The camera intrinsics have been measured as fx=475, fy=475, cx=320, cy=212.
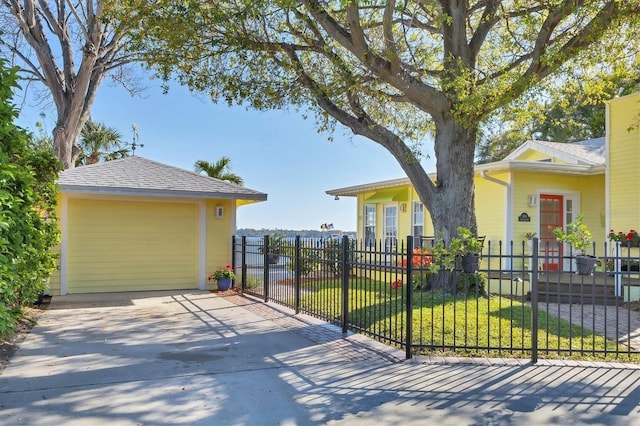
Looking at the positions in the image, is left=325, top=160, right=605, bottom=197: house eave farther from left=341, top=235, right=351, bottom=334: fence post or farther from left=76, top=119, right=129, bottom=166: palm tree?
left=76, top=119, right=129, bottom=166: palm tree

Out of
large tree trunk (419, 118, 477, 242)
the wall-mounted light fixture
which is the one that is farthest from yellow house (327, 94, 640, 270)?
the wall-mounted light fixture

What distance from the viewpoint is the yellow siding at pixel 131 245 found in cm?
1105

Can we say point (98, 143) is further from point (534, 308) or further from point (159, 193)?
point (534, 308)

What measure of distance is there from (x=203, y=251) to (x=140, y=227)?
163 cm

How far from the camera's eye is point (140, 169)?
12.4 m

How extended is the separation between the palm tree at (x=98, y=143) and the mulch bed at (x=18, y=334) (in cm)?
1379

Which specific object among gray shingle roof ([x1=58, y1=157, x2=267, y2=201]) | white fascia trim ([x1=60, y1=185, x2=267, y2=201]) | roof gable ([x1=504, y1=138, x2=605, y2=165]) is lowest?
white fascia trim ([x1=60, y1=185, x2=267, y2=201])

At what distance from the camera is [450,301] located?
8609 mm

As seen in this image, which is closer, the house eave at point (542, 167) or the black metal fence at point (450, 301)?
the black metal fence at point (450, 301)

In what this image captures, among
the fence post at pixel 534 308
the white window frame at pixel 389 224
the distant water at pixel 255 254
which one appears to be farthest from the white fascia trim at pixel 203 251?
the fence post at pixel 534 308

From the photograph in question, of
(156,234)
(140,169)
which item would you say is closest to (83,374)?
(156,234)

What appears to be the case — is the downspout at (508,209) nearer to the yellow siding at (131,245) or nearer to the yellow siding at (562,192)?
the yellow siding at (562,192)

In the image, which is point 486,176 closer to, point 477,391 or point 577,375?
point 577,375

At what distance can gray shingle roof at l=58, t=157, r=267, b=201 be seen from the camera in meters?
10.6
